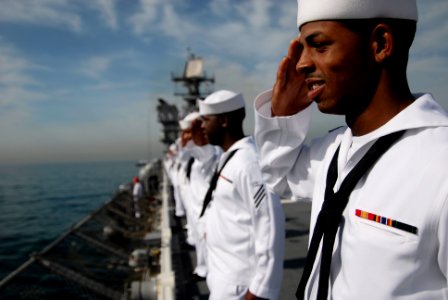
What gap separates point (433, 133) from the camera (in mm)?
975

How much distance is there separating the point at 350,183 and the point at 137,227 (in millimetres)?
13619

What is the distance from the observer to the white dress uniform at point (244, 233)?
2586mm

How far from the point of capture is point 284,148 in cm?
165

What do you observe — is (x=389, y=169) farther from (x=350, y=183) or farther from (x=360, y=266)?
(x=360, y=266)

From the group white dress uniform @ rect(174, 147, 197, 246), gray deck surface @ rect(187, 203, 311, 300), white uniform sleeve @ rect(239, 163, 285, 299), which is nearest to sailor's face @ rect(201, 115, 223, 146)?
white uniform sleeve @ rect(239, 163, 285, 299)

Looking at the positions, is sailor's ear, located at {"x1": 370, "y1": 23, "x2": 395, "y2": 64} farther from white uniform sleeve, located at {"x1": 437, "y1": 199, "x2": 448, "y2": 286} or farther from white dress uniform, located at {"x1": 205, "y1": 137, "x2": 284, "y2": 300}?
white dress uniform, located at {"x1": 205, "y1": 137, "x2": 284, "y2": 300}

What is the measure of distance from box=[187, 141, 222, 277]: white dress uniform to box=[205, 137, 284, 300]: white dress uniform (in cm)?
186

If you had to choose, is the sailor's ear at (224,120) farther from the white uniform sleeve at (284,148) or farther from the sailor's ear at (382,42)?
the sailor's ear at (382,42)

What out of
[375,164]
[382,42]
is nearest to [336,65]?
[382,42]

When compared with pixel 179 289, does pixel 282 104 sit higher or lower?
higher

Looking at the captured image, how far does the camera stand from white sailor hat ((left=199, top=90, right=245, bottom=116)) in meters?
3.43

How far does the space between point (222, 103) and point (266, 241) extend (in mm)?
1533

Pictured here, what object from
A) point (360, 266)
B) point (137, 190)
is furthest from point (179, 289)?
point (137, 190)

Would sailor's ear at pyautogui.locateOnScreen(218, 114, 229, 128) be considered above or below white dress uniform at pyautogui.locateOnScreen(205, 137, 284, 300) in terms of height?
above
